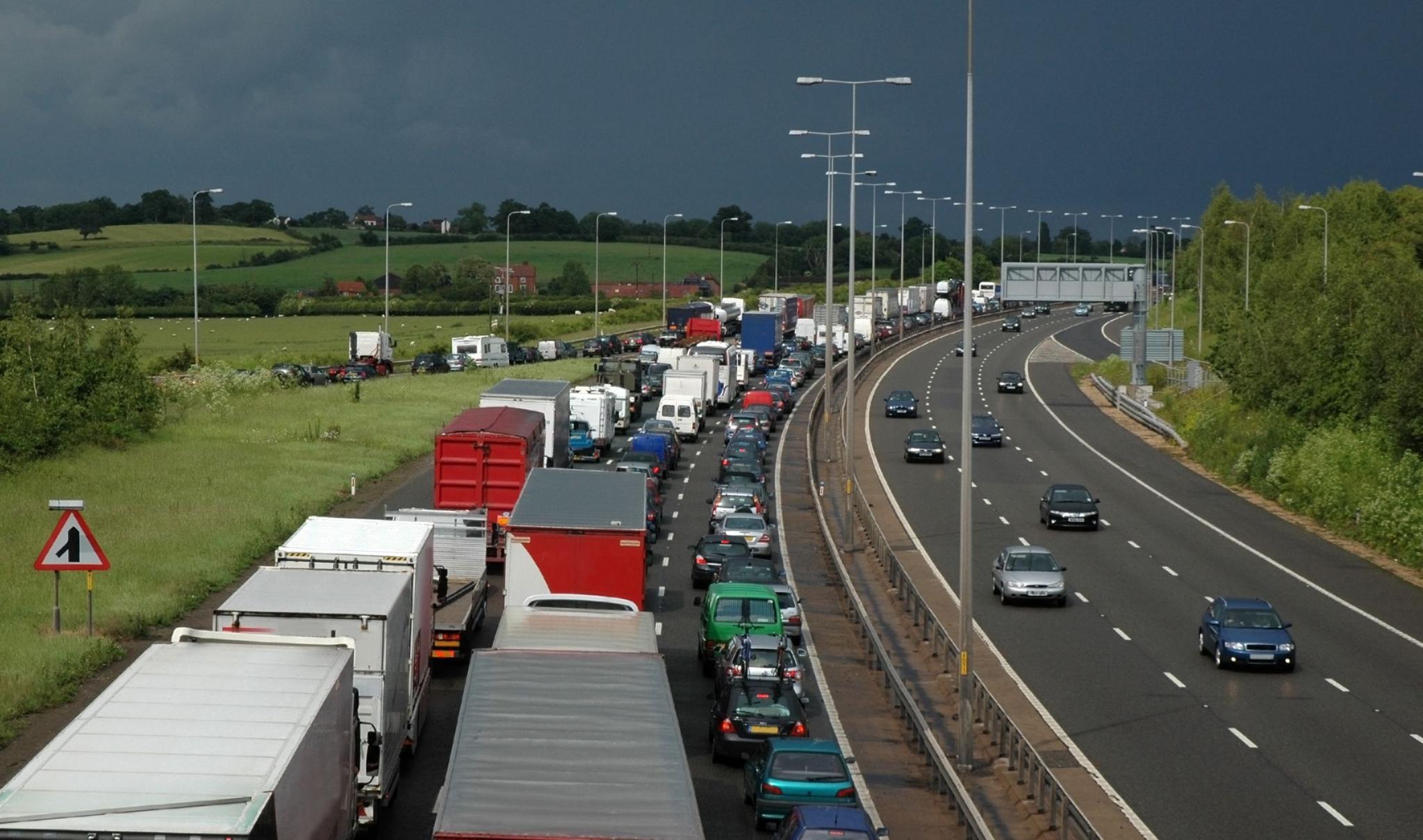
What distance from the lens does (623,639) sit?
68.9 ft

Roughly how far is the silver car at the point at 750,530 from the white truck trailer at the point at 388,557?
15722 mm

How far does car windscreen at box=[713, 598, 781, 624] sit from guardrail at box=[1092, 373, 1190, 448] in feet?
143

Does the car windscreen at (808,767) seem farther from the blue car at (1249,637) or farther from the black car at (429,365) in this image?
the black car at (429,365)

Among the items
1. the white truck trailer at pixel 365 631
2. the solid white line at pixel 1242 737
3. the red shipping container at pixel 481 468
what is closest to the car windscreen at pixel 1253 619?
the solid white line at pixel 1242 737

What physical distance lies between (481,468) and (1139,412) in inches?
A: 1854

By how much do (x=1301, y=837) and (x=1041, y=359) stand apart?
9359 centimetres

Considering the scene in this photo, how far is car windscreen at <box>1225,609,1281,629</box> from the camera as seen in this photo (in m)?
32.5

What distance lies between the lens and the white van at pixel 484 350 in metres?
98.8

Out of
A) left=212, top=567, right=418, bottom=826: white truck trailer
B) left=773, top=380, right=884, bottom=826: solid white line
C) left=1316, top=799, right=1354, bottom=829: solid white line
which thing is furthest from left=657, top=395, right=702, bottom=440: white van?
left=212, top=567, right=418, bottom=826: white truck trailer

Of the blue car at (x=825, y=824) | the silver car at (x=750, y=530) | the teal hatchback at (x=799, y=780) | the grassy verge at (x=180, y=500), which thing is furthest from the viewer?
the silver car at (x=750, y=530)

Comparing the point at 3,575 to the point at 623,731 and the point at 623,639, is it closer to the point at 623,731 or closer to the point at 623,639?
the point at 623,639

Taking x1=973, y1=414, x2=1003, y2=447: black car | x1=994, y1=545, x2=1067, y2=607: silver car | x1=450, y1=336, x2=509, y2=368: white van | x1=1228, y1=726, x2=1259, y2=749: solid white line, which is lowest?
x1=1228, y1=726, x2=1259, y2=749: solid white line

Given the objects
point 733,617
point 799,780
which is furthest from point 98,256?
point 799,780

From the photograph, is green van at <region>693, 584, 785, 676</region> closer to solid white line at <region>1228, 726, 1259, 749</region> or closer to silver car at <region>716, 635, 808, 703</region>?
silver car at <region>716, 635, 808, 703</region>
